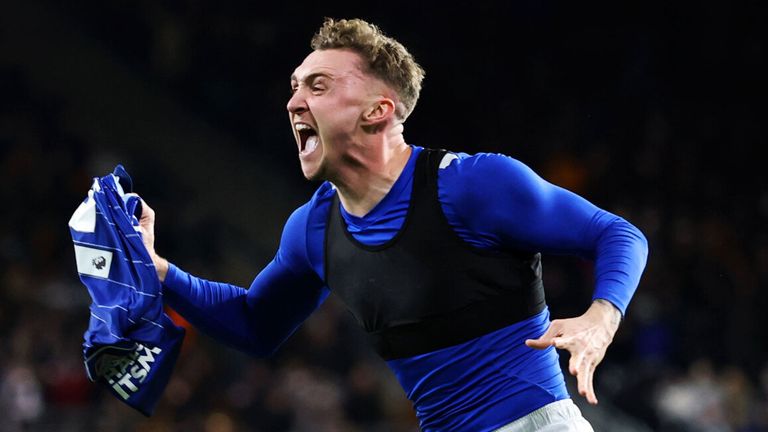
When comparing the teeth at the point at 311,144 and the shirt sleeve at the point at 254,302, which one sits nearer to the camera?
the teeth at the point at 311,144

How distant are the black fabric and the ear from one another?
0.21 meters

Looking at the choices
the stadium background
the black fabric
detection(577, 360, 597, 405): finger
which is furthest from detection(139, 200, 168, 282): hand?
the stadium background

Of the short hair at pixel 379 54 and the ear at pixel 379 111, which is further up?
the short hair at pixel 379 54

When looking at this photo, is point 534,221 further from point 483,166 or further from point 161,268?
point 161,268

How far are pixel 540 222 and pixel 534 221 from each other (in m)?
0.02

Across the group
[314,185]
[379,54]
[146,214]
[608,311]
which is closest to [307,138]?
[379,54]

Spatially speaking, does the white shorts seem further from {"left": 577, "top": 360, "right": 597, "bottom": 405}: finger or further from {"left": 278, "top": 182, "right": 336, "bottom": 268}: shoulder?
{"left": 278, "top": 182, "right": 336, "bottom": 268}: shoulder

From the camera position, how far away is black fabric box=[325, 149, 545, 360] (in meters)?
3.29

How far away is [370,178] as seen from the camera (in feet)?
11.4

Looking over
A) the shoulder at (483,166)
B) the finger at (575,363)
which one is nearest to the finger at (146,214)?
the shoulder at (483,166)

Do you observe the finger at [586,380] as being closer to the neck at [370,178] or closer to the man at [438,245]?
the man at [438,245]

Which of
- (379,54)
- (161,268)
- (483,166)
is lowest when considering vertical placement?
(161,268)

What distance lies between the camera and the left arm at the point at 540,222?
3084 millimetres

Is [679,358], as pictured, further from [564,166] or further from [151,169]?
[151,169]
